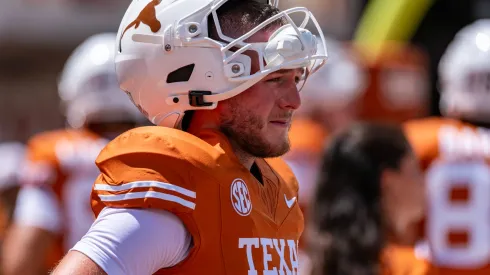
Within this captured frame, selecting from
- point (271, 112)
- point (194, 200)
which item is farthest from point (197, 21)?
point (194, 200)

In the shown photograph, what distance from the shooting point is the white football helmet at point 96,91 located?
5246 mm

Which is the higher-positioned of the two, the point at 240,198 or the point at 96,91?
the point at 240,198

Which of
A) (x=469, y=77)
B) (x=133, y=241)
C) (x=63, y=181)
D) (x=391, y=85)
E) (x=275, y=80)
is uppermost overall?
(x=275, y=80)

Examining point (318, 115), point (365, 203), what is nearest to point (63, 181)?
point (365, 203)

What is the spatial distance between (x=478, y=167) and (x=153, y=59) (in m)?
2.84

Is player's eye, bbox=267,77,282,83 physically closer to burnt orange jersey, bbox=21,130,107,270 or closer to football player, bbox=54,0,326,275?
football player, bbox=54,0,326,275

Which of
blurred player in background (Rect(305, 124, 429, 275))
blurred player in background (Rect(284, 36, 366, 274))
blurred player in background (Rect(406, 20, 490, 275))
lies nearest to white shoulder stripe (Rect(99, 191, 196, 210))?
blurred player in background (Rect(305, 124, 429, 275))

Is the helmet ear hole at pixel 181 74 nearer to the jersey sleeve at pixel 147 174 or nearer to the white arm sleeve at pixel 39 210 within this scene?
the jersey sleeve at pixel 147 174

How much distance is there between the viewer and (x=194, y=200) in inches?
92.4

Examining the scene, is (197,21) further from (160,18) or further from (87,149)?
(87,149)

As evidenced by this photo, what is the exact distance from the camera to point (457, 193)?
5141 millimetres

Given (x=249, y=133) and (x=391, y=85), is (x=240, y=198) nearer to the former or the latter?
(x=249, y=133)

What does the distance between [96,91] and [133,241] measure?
3108 millimetres

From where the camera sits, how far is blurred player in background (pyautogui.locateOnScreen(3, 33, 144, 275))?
479cm
